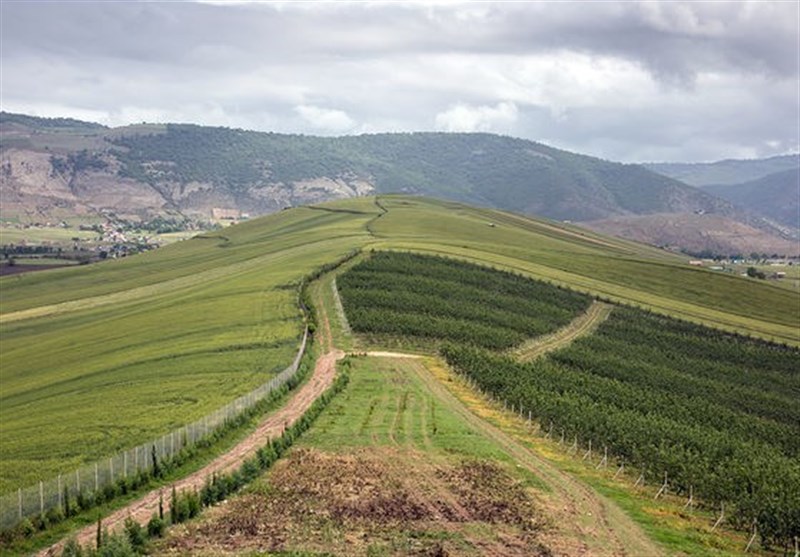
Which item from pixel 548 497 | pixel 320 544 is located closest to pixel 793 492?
pixel 548 497

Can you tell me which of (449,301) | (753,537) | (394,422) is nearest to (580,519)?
(753,537)

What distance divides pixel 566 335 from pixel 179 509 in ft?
383

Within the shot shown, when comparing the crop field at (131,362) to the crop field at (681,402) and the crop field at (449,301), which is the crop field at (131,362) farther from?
the crop field at (681,402)

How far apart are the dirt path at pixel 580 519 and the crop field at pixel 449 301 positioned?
61.1 m

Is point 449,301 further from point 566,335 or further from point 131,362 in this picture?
point 131,362

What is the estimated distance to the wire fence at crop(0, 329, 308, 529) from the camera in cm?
4625

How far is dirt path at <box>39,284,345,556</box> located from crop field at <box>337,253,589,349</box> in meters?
23.7

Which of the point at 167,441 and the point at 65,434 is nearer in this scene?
the point at 167,441

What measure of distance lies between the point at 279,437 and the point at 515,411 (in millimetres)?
31946

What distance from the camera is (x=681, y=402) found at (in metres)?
116

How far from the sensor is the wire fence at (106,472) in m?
46.2

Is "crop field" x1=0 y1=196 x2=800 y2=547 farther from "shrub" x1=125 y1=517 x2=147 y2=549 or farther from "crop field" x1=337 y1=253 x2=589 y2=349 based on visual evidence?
"shrub" x1=125 y1=517 x2=147 y2=549

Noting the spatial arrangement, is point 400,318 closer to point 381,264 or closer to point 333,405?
point 381,264

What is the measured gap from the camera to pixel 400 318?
445 ft
